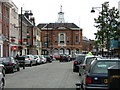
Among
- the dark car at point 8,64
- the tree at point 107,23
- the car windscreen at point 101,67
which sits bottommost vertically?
the dark car at point 8,64

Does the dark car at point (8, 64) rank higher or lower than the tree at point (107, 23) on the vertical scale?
lower

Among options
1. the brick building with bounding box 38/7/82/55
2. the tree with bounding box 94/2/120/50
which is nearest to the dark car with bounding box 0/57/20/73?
the tree with bounding box 94/2/120/50

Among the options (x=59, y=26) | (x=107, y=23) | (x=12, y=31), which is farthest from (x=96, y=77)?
(x=59, y=26)

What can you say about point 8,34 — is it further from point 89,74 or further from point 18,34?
point 89,74

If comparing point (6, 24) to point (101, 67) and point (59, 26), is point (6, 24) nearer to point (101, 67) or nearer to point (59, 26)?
point (101, 67)

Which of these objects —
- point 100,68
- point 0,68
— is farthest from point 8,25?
point 100,68

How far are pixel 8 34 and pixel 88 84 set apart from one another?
4168 cm

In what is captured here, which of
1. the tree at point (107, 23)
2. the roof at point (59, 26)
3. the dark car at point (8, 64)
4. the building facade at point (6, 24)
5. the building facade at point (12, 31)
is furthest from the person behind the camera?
the roof at point (59, 26)

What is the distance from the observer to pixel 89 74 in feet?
32.6

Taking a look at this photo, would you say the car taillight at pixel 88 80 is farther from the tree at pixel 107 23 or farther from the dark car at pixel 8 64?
the tree at pixel 107 23

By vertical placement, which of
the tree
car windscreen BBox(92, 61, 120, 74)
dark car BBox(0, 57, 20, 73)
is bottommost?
dark car BBox(0, 57, 20, 73)

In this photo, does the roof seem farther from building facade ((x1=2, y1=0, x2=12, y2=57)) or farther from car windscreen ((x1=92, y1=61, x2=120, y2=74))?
car windscreen ((x1=92, y1=61, x2=120, y2=74))

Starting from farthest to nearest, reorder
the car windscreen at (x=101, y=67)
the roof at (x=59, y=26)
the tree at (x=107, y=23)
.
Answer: the roof at (x=59, y=26) → the tree at (x=107, y=23) → the car windscreen at (x=101, y=67)

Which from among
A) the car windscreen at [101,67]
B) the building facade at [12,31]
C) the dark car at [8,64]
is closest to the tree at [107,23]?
the dark car at [8,64]
